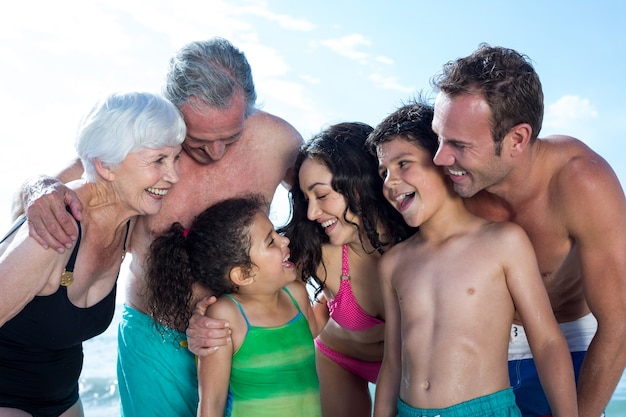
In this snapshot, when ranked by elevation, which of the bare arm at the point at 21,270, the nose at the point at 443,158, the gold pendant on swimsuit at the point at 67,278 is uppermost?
the nose at the point at 443,158

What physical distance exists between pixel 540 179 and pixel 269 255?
4.21 ft

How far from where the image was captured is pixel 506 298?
284 cm

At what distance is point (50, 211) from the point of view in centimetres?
282

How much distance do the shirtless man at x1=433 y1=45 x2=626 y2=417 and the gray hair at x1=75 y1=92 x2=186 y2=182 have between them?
4.06 ft

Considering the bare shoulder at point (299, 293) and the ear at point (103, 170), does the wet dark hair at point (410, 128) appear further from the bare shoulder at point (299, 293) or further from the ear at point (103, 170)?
the ear at point (103, 170)

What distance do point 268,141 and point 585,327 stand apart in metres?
1.93

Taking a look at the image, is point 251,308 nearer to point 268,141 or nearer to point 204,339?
point 204,339

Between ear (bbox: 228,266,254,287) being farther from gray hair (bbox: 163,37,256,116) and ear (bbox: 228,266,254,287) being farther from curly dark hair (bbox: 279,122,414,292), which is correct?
gray hair (bbox: 163,37,256,116)

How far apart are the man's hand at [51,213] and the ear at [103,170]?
0.16 metres

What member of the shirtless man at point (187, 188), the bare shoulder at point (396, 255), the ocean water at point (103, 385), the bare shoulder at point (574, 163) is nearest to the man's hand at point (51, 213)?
the shirtless man at point (187, 188)

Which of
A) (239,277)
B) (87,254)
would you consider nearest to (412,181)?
(239,277)

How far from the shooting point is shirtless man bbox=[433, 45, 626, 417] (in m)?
2.91

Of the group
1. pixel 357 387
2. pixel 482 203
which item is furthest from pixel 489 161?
pixel 357 387

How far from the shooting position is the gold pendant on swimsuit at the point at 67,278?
293 cm
